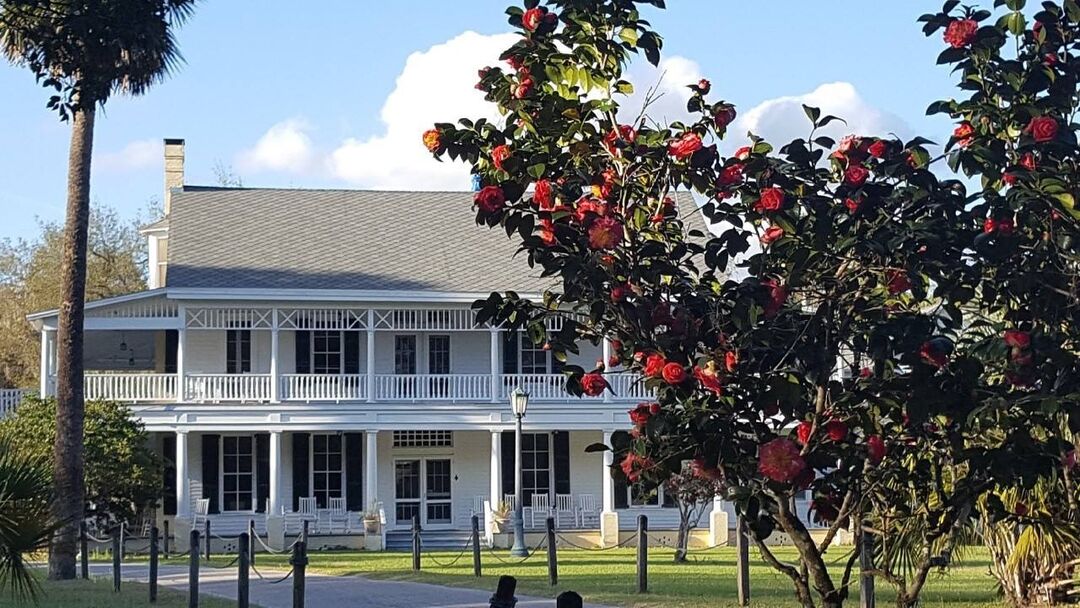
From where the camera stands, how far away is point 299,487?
36938mm

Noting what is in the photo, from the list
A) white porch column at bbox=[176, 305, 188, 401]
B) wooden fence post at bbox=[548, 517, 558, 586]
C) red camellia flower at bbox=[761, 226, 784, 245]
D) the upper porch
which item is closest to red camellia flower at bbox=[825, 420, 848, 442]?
red camellia flower at bbox=[761, 226, 784, 245]

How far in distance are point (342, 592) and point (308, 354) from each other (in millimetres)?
16642

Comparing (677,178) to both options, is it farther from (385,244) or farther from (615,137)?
(385,244)

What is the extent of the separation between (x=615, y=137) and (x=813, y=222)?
3.90 ft

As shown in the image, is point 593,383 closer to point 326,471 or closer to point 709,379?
point 709,379

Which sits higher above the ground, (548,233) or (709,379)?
(548,233)

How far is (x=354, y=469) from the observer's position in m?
37.2

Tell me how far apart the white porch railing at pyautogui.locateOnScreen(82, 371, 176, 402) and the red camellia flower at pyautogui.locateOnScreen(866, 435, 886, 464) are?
28.2m

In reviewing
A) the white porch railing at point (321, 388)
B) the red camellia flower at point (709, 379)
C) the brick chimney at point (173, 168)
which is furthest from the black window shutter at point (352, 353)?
the red camellia flower at point (709, 379)

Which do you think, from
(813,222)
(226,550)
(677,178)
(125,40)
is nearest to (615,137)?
(677,178)

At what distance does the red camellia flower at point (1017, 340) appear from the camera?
24.0ft

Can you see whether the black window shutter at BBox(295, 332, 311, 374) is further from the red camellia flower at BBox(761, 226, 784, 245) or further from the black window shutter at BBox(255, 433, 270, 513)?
the red camellia flower at BBox(761, 226, 784, 245)

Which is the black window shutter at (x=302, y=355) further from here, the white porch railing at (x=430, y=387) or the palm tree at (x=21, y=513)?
the palm tree at (x=21, y=513)

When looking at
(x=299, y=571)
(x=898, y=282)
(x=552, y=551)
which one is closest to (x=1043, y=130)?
(x=898, y=282)
